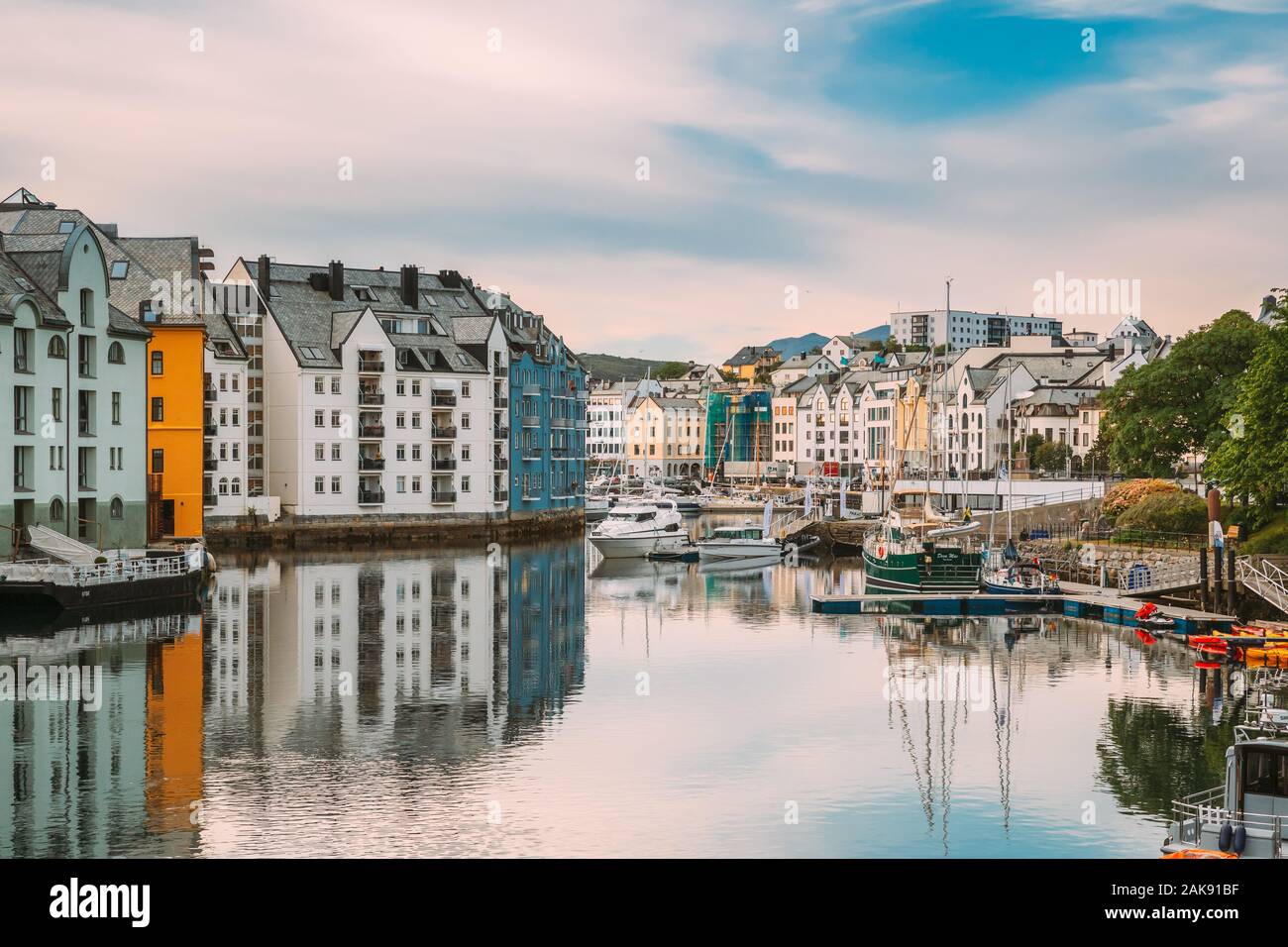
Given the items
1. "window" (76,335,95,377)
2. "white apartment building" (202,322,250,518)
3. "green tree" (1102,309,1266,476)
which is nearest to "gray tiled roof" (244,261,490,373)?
"white apartment building" (202,322,250,518)

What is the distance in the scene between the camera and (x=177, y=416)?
79.4 meters

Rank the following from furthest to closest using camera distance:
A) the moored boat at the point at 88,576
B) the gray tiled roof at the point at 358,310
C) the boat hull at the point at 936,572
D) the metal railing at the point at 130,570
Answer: the gray tiled roof at the point at 358,310 < the boat hull at the point at 936,572 < the metal railing at the point at 130,570 < the moored boat at the point at 88,576

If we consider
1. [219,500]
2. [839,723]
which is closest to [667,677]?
[839,723]

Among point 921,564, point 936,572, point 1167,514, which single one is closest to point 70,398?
point 921,564

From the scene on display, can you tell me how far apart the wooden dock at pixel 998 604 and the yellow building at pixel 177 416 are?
116 ft

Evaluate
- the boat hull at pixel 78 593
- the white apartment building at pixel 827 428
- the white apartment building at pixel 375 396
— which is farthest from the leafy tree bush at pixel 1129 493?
the white apartment building at pixel 827 428

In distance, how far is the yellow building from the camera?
78625mm

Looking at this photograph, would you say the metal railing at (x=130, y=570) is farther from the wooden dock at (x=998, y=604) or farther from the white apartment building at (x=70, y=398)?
the wooden dock at (x=998, y=604)

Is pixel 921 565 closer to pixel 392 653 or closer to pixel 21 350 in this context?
pixel 392 653

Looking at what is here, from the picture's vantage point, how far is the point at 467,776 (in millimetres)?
30109

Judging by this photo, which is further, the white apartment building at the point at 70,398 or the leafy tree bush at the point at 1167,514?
the leafy tree bush at the point at 1167,514

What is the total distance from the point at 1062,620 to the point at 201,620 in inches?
1293

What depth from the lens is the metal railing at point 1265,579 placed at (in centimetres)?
5200

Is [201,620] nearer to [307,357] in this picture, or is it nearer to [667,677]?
[667,677]
